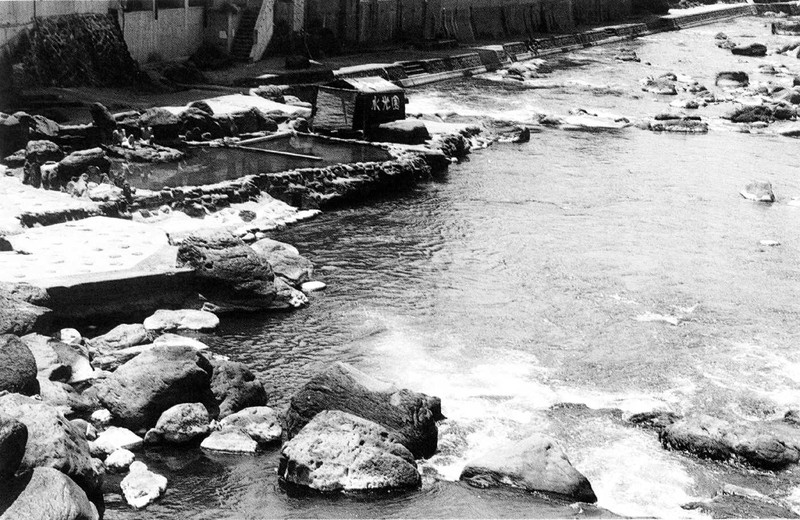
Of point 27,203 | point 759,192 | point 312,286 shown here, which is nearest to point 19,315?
point 312,286

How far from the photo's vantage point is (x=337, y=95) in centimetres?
Result: 3122

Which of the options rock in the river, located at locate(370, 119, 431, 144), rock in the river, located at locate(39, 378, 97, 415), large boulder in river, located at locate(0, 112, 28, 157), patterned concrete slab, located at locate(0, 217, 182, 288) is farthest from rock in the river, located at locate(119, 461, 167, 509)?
rock in the river, located at locate(370, 119, 431, 144)

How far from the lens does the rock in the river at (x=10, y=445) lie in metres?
10.8

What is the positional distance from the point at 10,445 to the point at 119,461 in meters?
2.41

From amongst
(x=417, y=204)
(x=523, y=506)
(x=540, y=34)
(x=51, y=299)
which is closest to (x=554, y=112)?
(x=417, y=204)

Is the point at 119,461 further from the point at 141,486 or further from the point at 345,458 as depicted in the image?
the point at 345,458

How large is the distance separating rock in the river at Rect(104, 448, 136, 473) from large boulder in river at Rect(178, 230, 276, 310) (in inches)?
222

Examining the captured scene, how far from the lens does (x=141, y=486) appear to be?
12.5 metres

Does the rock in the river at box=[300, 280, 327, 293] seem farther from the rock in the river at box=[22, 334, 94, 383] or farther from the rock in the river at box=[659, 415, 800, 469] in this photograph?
the rock in the river at box=[659, 415, 800, 469]

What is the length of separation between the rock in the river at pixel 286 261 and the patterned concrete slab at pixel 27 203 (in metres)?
3.82

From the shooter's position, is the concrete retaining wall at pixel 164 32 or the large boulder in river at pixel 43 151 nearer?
the large boulder in river at pixel 43 151

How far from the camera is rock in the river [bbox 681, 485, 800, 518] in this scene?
12625 mm

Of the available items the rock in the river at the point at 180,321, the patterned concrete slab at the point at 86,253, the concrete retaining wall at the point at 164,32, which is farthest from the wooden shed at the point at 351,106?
the rock in the river at the point at 180,321

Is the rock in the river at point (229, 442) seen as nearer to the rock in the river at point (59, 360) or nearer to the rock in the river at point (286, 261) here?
the rock in the river at point (59, 360)
